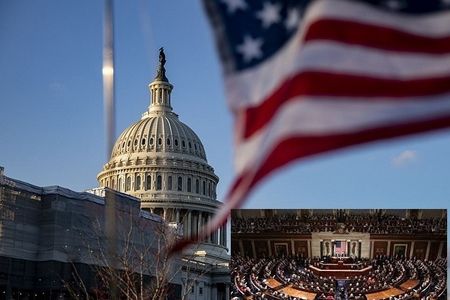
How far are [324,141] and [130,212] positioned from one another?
5334 cm

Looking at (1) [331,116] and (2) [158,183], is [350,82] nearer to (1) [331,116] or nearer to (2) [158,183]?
(1) [331,116]

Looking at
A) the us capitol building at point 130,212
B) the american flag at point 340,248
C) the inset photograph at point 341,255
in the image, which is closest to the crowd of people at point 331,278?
the inset photograph at point 341,255

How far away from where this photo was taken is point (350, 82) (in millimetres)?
3768

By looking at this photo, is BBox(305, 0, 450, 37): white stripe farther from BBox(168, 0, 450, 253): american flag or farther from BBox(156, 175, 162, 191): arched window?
BBox(156, 175, 162, 191): arched window

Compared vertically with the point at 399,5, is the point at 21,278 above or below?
above

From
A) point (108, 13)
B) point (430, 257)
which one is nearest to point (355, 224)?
point (430, 257)

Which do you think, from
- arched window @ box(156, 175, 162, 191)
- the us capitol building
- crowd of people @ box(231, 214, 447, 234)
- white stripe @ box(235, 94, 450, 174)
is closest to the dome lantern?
the us capitol building

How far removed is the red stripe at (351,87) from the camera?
12.0 ft

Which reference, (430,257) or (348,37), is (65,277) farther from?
(348,37)

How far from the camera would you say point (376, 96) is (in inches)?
146

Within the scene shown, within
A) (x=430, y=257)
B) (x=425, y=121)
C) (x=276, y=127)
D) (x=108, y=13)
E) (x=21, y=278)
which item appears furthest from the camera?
(x=21, y=278)

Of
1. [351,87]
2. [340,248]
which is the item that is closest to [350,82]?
[351,87]

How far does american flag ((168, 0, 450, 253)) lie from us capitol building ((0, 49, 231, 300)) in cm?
996

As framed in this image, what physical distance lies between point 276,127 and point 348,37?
1.56 ft
